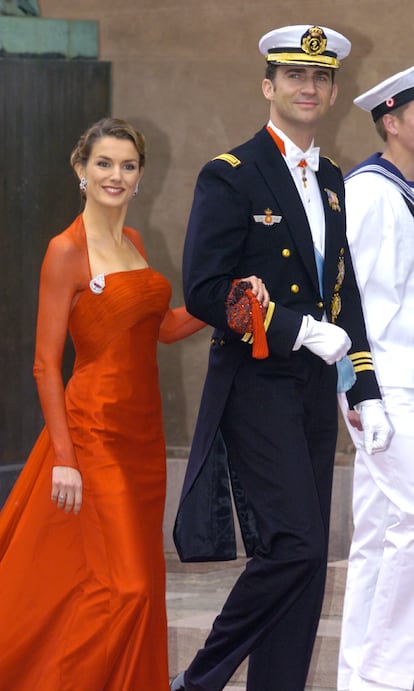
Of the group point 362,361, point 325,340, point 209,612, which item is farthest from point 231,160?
point 209,612

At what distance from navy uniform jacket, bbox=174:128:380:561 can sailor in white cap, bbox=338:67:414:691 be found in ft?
0.67

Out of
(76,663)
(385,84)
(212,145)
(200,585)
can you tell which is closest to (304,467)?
(76,663)

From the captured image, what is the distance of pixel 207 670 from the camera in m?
4.36

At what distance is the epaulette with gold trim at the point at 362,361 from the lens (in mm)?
4484

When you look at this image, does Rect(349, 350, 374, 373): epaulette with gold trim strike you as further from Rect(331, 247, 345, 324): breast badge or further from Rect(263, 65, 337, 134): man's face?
Rect(263, 65, 337, 134): man's face

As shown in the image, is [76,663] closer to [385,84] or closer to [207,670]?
[207,670]

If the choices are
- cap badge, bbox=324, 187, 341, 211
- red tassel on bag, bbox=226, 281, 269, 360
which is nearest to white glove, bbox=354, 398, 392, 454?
red tassel on bag, bbox=226, 281, 269, 360

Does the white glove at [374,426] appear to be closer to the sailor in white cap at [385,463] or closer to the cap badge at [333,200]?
the sailor in white cap at [385,463]

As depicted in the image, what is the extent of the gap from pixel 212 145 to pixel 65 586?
3831 mm

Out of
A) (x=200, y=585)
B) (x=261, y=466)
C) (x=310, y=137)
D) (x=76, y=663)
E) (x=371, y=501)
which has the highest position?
(x=310, y=137)

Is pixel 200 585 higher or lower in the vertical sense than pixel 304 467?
lower

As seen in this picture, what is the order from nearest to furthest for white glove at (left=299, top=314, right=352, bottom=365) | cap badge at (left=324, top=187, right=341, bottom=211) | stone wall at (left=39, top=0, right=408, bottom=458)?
1. white glove at (left=299, top=314, right=352, bottom=365)
2. cap badge at (left=324, top=187, right=341, bottom=211)
3. stone wall at (left=39, top=0, right=408, bottom=458)

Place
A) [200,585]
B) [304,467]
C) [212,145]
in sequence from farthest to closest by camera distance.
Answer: [212,145] → [200,585] → [304,467]

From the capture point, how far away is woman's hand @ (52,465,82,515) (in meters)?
4.57
